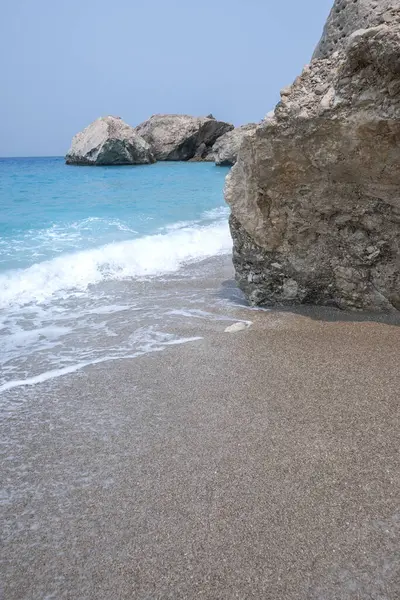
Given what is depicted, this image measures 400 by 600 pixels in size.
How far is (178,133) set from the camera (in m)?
47.5

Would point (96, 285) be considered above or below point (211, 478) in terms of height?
below

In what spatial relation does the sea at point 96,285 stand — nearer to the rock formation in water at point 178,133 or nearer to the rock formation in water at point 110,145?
the rock formation in water at point 110,145

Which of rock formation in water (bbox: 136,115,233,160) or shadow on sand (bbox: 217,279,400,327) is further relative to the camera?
rock formation in water (bbox: 136,115,233,160)

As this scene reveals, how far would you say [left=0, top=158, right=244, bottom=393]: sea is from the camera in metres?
3.80

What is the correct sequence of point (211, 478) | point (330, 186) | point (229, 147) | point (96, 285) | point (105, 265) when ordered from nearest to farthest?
point (211, 478) → point (330, 186) → point (96, 285) → point (105, 265) → point (229, 147)

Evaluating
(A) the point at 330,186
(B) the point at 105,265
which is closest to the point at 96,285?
(B) the point at 105,265

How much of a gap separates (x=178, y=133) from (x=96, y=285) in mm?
44781

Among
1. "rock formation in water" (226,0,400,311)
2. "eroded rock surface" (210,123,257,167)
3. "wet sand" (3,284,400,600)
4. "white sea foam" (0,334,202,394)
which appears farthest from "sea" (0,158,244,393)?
"eroded rock surface" (210,123,257,167)

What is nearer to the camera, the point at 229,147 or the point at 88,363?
the point at 88,363

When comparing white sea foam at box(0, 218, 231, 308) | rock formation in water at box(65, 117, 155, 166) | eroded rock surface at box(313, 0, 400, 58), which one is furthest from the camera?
rock formation in water at box(65, 117, 155, 166)

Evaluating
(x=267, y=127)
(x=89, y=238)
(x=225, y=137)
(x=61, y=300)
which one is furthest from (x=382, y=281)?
(x=225, y=137)

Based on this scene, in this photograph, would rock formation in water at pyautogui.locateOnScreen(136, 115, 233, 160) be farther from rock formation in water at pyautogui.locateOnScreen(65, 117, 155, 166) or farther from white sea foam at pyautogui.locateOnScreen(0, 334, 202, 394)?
white sea foam at pyautogui.locateOnScreen(0, 334, 202, 394)

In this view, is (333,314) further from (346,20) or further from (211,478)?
(346,20)

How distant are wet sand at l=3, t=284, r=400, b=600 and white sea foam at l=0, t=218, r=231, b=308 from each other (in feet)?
8.59
